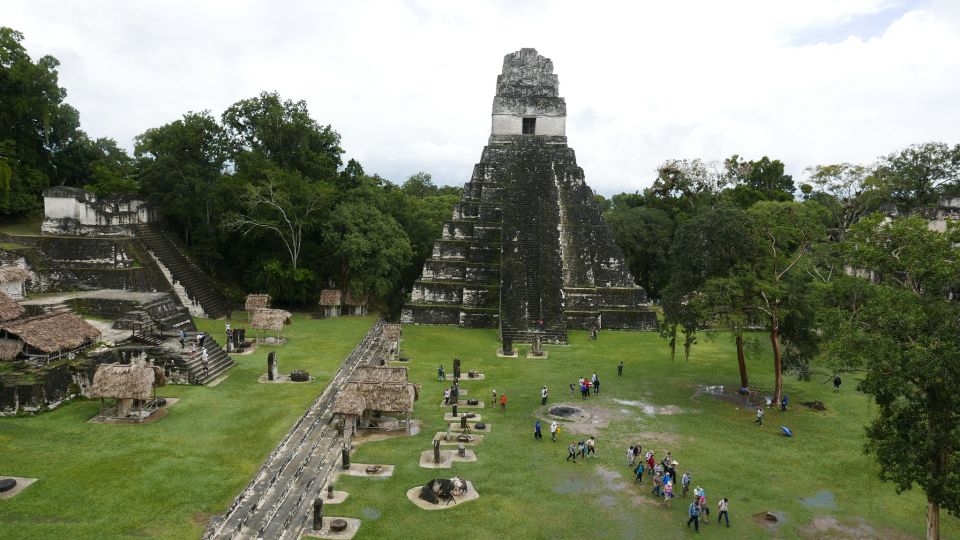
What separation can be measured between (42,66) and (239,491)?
1334 inches

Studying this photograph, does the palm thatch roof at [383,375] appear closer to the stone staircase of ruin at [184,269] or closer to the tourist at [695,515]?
the tourist at [695,515]

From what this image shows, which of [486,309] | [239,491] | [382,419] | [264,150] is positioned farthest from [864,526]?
[264,150]

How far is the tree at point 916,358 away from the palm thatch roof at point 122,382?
18991 mm

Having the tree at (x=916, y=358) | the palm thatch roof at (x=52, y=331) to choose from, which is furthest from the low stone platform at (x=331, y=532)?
the palm thatch roof at (x=52, y=331)

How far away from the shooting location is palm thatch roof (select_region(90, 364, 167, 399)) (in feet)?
60.5

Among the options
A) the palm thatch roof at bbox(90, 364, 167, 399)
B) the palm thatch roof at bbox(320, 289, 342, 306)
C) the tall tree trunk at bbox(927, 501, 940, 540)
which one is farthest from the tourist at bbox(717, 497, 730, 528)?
the palm thatch roof at bbox(320, 289, 342, 306)

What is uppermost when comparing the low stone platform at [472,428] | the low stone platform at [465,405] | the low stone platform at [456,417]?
the low stone platform at [465,405]

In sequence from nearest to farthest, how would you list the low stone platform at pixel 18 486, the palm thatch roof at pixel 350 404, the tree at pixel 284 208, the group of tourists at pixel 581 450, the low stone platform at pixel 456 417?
1. the low stone platform at pixel 18 486
2. the group of tourists at pixel 581 450
3. the palm thatch roof at pixel 350 404
4. the low stone platform at pixel 456 417
5. the tree at pixel 284 208

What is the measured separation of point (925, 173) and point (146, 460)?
189 ft

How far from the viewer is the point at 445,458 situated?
17.3 meters

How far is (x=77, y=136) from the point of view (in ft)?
142

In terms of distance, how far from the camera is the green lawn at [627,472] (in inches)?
551

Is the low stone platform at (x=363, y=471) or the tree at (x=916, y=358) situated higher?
the tree at (x=916, y=358)

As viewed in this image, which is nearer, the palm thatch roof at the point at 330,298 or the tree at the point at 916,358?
the tree at the point at 916,358
